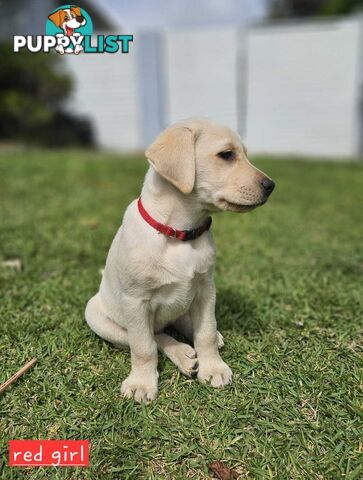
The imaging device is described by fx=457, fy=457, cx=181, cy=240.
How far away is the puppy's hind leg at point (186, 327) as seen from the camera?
257 centimetres

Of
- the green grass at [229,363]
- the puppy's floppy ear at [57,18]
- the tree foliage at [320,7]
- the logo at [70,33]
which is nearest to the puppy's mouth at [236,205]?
the green grass at [229,363]

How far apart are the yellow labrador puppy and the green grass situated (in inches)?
7.0

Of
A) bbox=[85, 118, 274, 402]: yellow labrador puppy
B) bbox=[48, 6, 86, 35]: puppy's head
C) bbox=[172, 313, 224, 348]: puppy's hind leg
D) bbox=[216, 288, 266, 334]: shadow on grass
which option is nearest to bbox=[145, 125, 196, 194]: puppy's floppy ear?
bbox=[85, 118, 274, 402]: yellow labrador puppy

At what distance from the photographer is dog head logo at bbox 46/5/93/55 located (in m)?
3.56

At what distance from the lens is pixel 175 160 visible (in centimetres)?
198

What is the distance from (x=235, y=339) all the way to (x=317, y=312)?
67 centimetres

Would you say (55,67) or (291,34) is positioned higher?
(291,34)

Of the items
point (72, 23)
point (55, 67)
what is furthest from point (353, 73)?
point (72, 23)

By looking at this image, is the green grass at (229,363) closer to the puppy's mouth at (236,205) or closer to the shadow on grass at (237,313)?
the shadow on grass at (237,313)

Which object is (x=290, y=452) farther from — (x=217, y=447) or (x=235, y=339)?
(x=235, y=339)

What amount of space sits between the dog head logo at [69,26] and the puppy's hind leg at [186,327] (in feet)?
7.43

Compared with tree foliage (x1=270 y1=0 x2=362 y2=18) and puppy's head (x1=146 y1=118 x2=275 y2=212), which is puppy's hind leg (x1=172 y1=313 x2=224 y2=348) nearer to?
puppy's head (x1=146 y1=118 x2=275 y2=212)

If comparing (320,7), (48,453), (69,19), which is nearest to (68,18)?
(69,19)

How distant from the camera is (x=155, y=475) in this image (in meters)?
1.83
